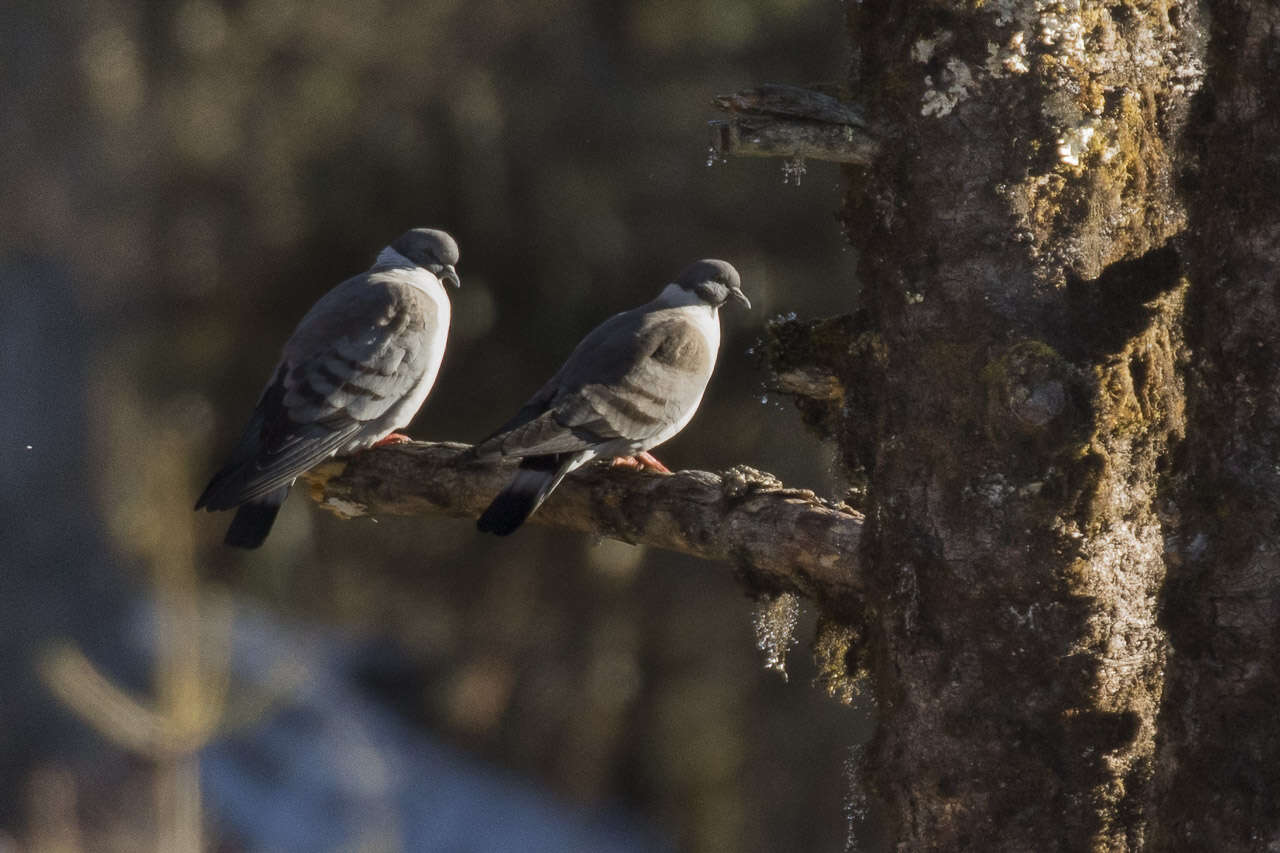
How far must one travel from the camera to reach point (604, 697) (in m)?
6.76

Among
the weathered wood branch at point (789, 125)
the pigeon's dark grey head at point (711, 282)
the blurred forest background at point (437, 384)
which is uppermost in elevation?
the weathered wood branch at point (789, 125)

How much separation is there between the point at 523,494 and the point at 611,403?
347mm

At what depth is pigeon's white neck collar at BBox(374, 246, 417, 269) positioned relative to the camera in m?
3.92

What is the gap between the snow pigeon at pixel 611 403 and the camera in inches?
109

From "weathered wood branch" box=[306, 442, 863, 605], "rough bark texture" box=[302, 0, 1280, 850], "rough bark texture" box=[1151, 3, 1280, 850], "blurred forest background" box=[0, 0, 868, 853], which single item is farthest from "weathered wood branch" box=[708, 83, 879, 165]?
"blurred forest background" box=[0, 0, 868, 853]

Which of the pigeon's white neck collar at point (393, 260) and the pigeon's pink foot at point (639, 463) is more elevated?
the pigeon's white neck collar at point (393, 260)

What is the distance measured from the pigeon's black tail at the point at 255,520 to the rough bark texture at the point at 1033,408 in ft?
6.31

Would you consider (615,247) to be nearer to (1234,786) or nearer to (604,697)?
(604,697)

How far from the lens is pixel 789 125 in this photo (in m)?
1.74

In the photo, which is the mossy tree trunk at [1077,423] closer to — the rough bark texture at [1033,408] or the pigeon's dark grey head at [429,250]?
the rough bark texture at [1033,408]

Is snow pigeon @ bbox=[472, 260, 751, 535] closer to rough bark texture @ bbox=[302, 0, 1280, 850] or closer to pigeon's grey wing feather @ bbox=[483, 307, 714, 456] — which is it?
pigeon's grey wing feather @ bbox=[483, 307, 714, 456]

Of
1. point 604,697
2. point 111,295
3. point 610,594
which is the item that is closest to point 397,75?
point 111,295

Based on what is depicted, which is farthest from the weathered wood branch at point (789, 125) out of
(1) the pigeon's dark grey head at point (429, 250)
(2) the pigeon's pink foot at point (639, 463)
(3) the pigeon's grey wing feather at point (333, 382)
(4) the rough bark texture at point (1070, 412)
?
(1) the pigeon's dark grey head at point (429, 250)

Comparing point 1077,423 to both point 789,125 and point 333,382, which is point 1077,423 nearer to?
point 789,125
